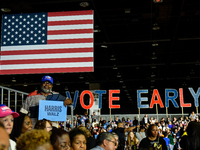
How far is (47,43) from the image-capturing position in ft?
27.4

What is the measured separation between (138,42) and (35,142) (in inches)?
737

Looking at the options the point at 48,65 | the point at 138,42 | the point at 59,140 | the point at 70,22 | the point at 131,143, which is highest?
the point at 138,42

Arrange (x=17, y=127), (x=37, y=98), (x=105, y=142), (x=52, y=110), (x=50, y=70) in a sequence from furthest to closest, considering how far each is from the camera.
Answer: (x=50, y=70), (x=37, y=98), (x=52, y=110), (x=105, y=142), (x=17, y=127)

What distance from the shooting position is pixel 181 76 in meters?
31.3

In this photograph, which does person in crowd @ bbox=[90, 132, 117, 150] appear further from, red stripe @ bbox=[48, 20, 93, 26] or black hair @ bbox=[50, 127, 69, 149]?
red stripe @ bbox=[48, 20, 93, 26]

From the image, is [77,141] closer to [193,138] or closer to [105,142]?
[105,142]

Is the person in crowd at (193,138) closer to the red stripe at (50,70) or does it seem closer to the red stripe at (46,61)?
the red stripe at (50,70)

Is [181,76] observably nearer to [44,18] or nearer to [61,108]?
[44,18]

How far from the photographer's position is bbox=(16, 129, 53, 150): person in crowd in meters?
1.75

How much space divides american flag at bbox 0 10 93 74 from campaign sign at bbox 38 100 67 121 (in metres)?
2.93

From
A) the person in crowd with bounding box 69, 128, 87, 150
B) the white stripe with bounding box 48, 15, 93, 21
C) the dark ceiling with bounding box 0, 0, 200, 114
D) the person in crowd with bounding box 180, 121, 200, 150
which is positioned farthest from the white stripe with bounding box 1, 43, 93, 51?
the dark ceiling with bounding box 0, 0, 200, 114

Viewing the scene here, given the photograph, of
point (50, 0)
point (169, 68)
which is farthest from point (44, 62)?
point (169, 68)

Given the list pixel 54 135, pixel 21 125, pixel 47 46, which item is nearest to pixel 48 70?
pixel 47 46

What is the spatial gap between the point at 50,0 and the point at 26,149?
1288 centimetres
